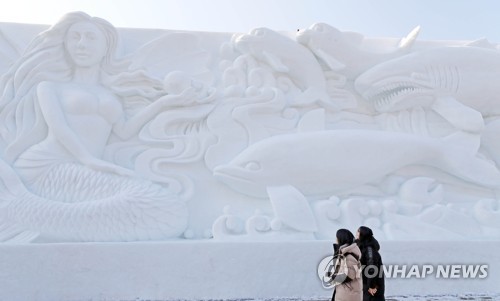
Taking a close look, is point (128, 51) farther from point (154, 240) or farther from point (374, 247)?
point (374, 247)

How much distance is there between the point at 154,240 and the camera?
13.4 ft

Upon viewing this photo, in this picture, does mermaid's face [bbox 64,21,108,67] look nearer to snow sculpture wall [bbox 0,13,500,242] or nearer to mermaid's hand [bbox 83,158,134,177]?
snow sculpture wall [bbox 0,13,500,242]

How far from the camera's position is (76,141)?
14.1ft

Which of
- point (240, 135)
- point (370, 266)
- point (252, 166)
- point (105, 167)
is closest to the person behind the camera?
point (370, 266)

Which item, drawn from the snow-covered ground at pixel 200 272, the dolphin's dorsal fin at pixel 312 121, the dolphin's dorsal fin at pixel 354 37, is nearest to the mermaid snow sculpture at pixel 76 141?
the snow-covered ground at pixel 200 272

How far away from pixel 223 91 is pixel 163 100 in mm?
573

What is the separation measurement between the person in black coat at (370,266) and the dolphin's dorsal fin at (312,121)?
85.4 inches

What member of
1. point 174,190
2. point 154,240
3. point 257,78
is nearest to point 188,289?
point 154,240

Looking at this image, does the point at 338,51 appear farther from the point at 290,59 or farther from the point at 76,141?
the point at 76,141

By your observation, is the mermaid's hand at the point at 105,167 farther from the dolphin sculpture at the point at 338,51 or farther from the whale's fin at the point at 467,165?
the whale's fin at the point at 467,165

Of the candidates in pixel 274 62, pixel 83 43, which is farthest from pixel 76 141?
pixel 274 62

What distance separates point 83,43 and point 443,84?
3.46 meters

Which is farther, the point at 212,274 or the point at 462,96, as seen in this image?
the point at 462,96

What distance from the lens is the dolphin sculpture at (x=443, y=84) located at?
4.94m
